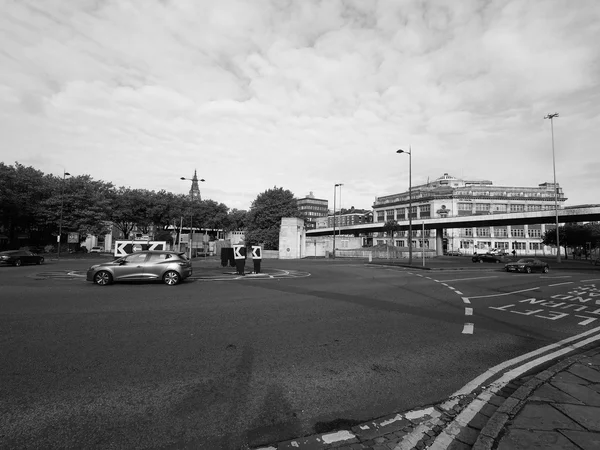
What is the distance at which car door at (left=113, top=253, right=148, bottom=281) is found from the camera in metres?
14.4

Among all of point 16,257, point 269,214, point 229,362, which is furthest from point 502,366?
point 269,214

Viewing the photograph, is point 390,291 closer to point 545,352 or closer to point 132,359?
point 545,352

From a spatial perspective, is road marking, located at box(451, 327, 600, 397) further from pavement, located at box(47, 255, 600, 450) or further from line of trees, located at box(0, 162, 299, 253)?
line of trees, located at box(0, 162, 299, 253)

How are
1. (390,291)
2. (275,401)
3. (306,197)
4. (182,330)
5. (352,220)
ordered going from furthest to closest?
1. (306,197)
2. (352,220)
3. (390,291)
4. (182,330)
5. (275,401)

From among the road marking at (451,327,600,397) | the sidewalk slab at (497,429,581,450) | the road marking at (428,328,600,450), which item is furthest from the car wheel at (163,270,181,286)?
the sidewalk slab at (497,429,581,450)

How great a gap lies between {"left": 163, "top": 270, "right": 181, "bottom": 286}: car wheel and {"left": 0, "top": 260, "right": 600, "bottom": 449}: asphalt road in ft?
14.9

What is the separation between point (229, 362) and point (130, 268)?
11.5 meters

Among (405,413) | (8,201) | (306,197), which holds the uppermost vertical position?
(306,197)

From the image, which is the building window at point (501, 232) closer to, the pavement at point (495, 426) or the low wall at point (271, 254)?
the low wall at point (271, 254)

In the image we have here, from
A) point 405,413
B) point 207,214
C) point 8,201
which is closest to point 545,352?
point 405,413

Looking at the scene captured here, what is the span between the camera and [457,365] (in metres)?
5.11

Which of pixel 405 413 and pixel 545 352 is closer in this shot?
pixel 405 413

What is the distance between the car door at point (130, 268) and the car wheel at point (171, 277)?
100 centimetres

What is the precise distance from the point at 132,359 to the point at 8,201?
4628 centimetres
